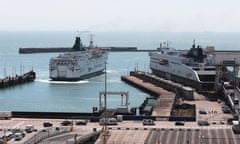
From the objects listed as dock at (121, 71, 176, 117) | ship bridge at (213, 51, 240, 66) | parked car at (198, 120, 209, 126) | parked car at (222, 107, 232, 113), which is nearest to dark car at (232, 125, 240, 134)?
parked car at (198, 120, 209, 126)

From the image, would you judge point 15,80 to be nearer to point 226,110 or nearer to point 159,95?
point 159,95

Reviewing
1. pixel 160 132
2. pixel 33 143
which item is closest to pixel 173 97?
pixel 160 132

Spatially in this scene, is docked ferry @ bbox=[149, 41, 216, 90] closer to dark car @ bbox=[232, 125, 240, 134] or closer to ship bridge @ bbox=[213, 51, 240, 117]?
ship bridge @ bbox=[213, 51, 240, 117]

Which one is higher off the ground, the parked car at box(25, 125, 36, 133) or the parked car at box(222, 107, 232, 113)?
the parked car at box(25, 125, 36, 133)

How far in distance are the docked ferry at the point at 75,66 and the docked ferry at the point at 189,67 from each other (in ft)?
34.7

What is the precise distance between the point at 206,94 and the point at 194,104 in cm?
762

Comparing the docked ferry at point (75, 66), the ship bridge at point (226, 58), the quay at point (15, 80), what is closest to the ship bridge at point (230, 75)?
the ship bridge at point (226, 58)

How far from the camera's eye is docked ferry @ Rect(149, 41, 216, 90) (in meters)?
63.7

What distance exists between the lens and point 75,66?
3226 inches

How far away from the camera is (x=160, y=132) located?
32.6 metres

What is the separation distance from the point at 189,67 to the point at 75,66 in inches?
807

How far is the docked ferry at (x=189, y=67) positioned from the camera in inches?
2506

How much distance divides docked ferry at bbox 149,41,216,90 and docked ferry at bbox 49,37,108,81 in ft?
34.7

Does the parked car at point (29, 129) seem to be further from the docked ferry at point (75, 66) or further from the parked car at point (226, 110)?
the docked ferry at point (75, 66)
